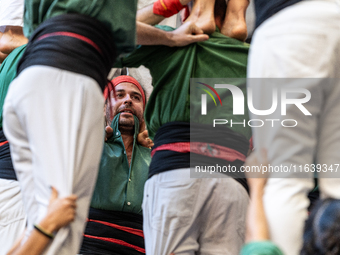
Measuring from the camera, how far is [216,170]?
121 cm

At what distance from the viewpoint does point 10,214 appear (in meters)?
1.47

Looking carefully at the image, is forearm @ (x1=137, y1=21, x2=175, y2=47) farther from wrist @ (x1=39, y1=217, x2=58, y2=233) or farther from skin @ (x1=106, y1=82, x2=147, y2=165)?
skin @ (x1=106, y1=82, x2=147, y2=165)

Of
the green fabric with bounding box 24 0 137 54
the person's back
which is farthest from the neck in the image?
the green fabric with bounding box 24 0 137 54

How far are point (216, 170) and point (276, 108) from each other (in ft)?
1.59

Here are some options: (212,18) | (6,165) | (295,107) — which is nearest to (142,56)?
(212,18)

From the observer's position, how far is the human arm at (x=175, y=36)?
1.27 meters

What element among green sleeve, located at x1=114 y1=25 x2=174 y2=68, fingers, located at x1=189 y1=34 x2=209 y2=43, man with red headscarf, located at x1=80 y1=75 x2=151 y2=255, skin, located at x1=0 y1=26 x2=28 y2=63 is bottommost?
man with red headscarf, located at x1=80 y1=75 x2=151 y2=255

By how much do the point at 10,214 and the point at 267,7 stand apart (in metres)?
1.14

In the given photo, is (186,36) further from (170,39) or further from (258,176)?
(258,176)

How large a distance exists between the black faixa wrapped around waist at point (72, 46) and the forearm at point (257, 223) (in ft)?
1.44

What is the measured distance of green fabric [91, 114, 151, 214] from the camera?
1.90 metres

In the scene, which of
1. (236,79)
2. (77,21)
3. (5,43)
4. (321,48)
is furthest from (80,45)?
(5,43)

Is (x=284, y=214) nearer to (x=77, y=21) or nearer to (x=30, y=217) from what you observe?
(x=30, y=217)

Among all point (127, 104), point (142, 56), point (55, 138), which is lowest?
point (55, 138)
